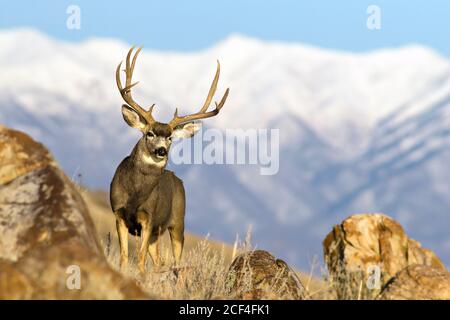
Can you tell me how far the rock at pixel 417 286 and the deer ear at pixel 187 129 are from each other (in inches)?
230

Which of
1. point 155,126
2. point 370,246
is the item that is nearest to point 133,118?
point 155,126

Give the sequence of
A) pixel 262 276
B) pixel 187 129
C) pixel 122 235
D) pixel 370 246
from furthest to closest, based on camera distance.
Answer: pixel 187 129 → pixel 122 235 → pixel 370 246 → pixel 262 276

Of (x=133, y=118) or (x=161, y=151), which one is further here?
(x=133, y=118)

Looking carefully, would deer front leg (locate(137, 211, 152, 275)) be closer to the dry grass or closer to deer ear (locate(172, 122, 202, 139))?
the dry grass

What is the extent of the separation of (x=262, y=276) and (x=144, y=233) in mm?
2367

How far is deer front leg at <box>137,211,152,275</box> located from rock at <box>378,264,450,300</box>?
4.41m

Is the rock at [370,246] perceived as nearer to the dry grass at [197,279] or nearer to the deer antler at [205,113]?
the dry grass at [197,279]

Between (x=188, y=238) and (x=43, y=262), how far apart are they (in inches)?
2486

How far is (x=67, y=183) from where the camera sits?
11547 mm

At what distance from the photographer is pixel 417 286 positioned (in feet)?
38.3

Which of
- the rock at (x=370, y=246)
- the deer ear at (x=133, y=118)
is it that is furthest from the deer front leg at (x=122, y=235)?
the rock at (x=370, y=246)

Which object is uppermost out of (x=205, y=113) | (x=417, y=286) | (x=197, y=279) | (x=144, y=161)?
(x=205, y=113)

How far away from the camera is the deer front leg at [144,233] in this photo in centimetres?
1532

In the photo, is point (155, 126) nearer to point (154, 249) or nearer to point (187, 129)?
point (187, 129)
